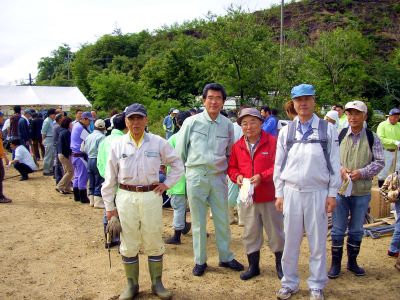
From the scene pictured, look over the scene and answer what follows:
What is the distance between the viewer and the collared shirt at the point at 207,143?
4.62 meters

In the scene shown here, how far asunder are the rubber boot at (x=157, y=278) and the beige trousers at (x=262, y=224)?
104 centimetres

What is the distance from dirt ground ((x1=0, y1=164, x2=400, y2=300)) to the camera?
4328mm

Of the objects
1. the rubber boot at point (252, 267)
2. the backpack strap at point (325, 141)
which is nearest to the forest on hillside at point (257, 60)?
the rubber boot at point (252, 267)

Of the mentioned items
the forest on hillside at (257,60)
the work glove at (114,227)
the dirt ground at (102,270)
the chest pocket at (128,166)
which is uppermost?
the forest on hillside at (257,60)

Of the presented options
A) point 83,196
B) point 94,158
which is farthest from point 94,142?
point 83,196

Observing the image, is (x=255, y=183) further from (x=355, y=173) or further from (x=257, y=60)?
(x=257, y=60)

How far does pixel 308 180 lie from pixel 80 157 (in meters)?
6.04

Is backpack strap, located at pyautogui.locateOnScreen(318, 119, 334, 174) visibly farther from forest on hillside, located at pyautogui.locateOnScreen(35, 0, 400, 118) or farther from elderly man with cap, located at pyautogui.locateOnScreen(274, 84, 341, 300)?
A: forest on hillside, located at pyautogui.locateOnScreen(35, 0, 400, 118)

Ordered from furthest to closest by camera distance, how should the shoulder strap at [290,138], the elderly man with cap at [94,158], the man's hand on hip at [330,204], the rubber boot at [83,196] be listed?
the rubber boot at [83,196]
the elderly man with cap at [94,158]
the shoulder strap at [290,138]
the man's hand on hip at [330,204]

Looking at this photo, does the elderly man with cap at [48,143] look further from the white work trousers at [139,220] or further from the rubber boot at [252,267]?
the rubber boot at [252,267]

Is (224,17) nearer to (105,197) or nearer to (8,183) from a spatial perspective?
(8,183)

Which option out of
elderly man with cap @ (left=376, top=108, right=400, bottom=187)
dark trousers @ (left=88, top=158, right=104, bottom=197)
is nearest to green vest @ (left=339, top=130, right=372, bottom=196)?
elderly man with cap @ (left=376, top=108, right=400, bottom=187)

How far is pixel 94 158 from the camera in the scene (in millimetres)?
7719

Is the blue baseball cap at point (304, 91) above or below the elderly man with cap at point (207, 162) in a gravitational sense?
above
